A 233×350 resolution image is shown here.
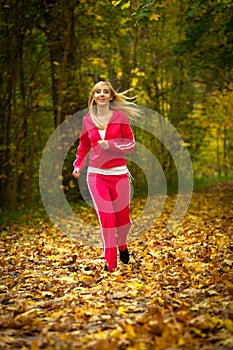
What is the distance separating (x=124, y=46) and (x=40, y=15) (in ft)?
20.0

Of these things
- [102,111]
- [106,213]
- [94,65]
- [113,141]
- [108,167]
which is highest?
[94,65]

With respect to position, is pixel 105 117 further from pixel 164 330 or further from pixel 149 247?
pixel 164 330

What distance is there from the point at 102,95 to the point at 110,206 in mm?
1307

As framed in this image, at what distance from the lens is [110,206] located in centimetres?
572

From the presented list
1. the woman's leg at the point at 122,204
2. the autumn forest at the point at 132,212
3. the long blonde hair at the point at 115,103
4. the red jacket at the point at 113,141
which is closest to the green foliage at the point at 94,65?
the autumn forest at the point at 132,212

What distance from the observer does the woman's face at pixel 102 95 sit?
5.86 metres

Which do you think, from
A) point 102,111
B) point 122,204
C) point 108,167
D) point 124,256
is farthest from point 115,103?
point 124,256

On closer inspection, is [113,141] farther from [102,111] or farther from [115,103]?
[115,103]

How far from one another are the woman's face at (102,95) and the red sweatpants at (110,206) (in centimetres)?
87

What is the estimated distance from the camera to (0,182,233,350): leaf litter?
334 centimetres

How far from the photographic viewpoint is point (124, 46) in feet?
62.3

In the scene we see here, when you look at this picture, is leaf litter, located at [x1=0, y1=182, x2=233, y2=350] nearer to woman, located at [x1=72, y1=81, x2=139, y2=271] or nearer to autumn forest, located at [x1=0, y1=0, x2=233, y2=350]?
autumn forest, located at [x1=0, y1=0, x2=233, y2=350]

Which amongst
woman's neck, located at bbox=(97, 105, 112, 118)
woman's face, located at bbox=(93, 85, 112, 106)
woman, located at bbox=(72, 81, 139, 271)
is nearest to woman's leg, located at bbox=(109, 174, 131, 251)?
woman, located at bbox=(72, 81, 139, 271)

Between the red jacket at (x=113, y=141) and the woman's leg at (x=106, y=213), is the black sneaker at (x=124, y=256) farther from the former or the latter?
the red jacket at (x=113, y=141)
